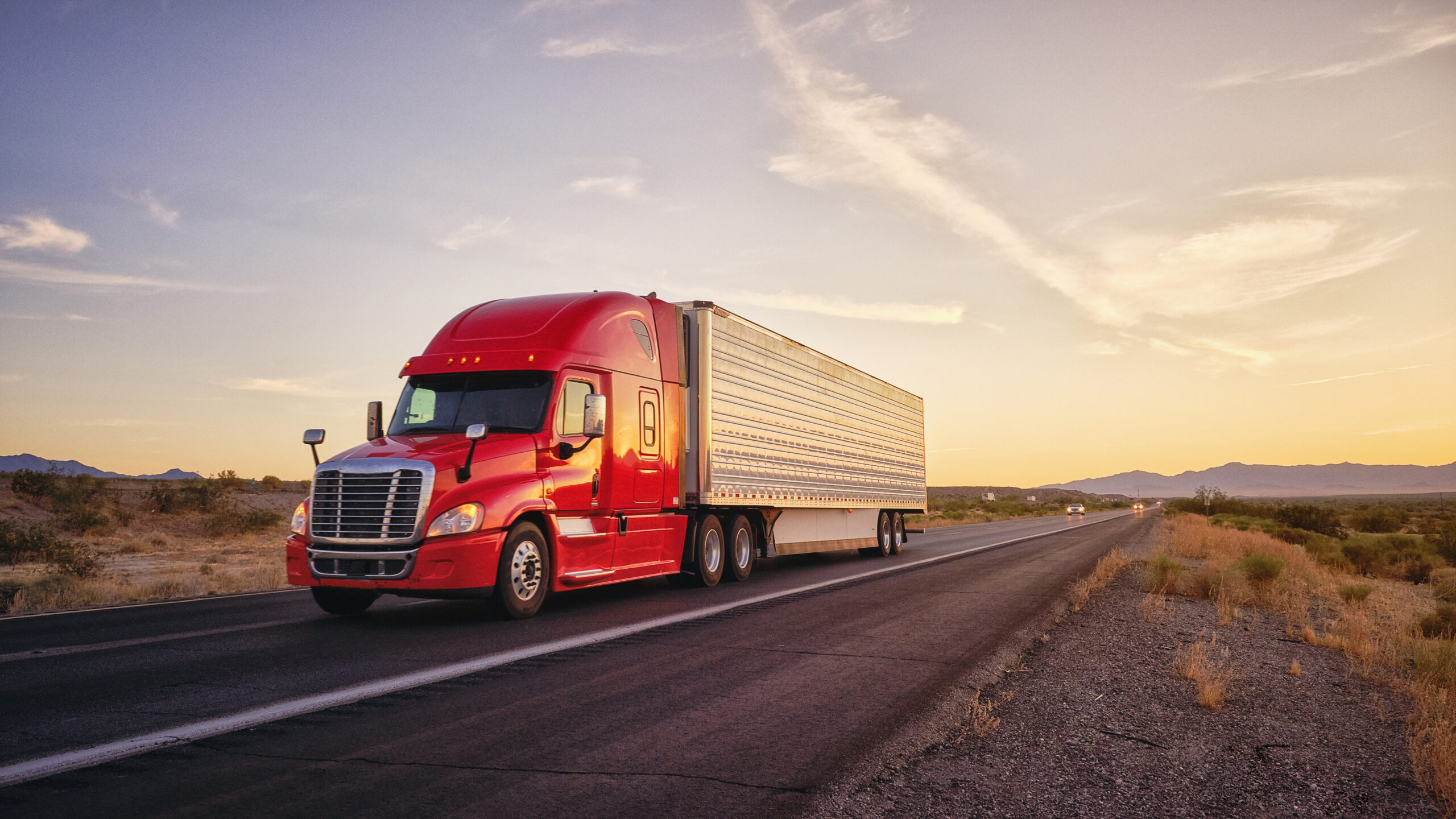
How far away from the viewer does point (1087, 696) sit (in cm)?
643

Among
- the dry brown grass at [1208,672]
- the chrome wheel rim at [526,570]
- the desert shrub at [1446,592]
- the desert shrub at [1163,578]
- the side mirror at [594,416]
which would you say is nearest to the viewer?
the dry brown grass at [1208,672]

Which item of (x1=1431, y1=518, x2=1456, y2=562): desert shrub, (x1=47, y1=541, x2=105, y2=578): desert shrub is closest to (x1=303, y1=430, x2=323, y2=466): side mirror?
(x1=47, y1=541, x2=105, y2=578): desert shrub

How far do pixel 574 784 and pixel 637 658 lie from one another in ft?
10.5

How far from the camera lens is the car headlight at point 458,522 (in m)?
8.83

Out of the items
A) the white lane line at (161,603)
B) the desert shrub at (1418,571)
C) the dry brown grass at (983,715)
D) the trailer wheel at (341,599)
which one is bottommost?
the desert shrub at (1418,571)

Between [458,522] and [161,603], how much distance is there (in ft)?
17.3

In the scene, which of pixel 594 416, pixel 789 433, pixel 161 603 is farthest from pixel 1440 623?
pixel 161 603

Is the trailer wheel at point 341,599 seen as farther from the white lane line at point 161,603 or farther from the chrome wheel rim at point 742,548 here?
the chrome wheel rim at point 742,548

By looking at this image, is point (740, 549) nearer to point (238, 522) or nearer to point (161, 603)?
point (161, 603)

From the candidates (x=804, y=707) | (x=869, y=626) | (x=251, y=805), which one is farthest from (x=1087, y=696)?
(x=251, y=805)

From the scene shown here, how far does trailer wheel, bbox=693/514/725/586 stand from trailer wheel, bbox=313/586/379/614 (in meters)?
4.91

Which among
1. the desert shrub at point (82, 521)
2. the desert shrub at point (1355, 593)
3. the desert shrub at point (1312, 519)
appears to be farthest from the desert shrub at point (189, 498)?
the desert shrub at point (1312, 519)

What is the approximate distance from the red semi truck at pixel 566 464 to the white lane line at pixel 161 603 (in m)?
2.93

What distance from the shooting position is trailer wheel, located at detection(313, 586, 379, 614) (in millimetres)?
9852
